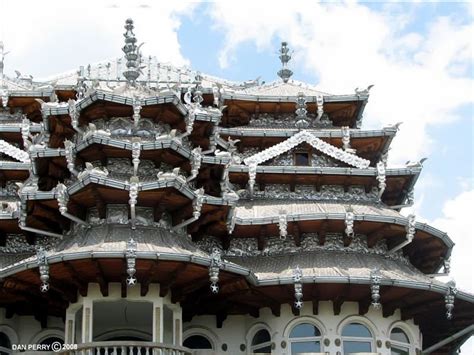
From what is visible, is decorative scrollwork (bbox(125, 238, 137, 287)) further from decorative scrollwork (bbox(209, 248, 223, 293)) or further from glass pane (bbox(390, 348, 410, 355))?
glass pane (bbox(390, 348, 410, 355))

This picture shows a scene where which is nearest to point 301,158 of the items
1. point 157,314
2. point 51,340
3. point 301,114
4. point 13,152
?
point 301,114

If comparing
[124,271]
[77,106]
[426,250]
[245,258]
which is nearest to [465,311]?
[426,250]

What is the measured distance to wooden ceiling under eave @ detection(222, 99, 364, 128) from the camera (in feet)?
141

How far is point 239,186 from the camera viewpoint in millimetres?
38875

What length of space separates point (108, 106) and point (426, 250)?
13469 mm

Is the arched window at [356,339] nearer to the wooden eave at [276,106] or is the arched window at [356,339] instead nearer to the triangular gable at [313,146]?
the triangular gable at [313,146]

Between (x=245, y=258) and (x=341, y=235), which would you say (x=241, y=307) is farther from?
(x=341, y=235)

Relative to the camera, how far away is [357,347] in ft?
111

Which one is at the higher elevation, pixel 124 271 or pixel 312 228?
pixel 312 228

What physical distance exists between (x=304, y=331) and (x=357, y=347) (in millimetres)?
1916

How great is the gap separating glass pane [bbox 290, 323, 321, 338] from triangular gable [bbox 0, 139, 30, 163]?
12.3 meters

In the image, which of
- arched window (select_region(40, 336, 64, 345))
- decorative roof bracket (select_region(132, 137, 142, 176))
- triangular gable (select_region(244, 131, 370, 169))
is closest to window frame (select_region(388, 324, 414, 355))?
triangular gable (select_region(244, 131, 370, 169))

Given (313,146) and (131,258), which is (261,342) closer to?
(131,258)

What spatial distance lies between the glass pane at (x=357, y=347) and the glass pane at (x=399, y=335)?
4.51 ft
